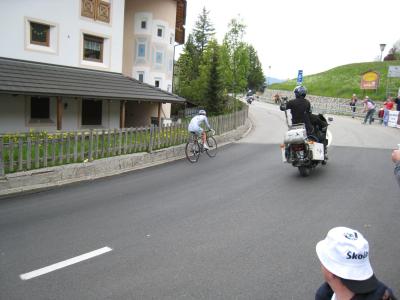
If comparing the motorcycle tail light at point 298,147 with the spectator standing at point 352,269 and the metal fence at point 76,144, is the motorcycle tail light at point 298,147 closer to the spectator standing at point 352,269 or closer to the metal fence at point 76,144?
the metal fence at point 76,144

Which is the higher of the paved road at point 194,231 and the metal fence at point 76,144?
the metal fence at point 76,144

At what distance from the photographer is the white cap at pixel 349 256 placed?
202 centimetres

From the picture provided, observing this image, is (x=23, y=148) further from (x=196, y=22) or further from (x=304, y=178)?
(x=196, y=22)

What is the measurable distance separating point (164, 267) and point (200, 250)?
0.71 metres

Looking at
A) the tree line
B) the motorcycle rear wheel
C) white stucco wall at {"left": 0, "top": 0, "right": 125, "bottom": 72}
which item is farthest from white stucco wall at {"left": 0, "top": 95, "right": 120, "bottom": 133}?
the motorcycle rear wheel

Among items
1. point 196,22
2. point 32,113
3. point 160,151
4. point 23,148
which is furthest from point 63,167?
point 196,22

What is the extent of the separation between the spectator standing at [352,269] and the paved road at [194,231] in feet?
7.08

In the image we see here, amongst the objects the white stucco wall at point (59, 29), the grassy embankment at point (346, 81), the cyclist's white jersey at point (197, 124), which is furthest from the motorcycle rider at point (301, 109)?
the grassy embankment at point (346, 81)

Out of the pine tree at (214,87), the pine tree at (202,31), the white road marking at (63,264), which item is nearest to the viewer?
the white road marking at (63,264)

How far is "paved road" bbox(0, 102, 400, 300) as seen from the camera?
4309 millimetres

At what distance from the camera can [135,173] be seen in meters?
11.3

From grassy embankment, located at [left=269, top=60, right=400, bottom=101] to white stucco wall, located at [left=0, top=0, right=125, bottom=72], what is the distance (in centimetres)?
3760

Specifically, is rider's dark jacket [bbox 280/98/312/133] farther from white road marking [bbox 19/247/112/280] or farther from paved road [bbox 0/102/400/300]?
white road marking [bbox 19/247/112/280]

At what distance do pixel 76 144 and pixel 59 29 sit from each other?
11611mm
